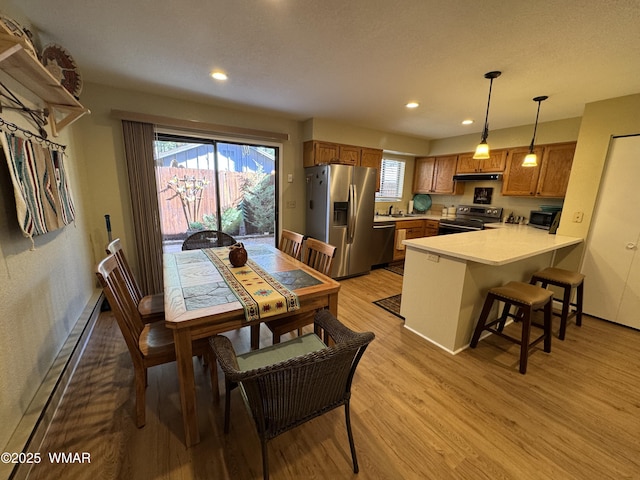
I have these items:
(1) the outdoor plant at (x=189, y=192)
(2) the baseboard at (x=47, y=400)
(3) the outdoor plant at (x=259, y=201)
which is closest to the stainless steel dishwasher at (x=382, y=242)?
(3) the outdoor plant at (x=259, y=201)

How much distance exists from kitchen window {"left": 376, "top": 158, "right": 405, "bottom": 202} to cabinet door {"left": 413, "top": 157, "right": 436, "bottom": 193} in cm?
32

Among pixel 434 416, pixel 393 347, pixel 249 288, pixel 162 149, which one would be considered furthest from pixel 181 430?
pixel 162 149

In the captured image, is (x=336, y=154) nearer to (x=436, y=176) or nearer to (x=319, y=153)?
(x=319, y=153)

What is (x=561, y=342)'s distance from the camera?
2416 millimetres

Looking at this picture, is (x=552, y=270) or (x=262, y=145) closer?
(x=552, y=270)

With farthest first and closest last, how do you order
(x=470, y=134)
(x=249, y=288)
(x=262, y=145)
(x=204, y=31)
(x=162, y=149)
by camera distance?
(x=470, y=134)
(x=262, y=145)
(x=162, y=149)
(x=204, y=31)
(x=249, y=288)

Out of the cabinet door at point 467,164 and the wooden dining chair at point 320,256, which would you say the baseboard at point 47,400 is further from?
the cabinet door at point 467,164

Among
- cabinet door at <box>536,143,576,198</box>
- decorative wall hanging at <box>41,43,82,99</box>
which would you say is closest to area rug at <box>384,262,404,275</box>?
cabinet door at <box>536,143,576,198</box>

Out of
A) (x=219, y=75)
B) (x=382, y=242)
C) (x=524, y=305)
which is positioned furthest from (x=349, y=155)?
(x=524, y=305)

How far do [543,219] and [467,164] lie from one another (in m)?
1.49

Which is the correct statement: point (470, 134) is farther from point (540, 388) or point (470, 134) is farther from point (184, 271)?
point (184, 271)

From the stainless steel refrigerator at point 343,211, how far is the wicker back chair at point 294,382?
8.35ft

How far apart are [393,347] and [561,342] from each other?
162 centimetres

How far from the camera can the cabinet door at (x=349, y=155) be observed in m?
4.03
